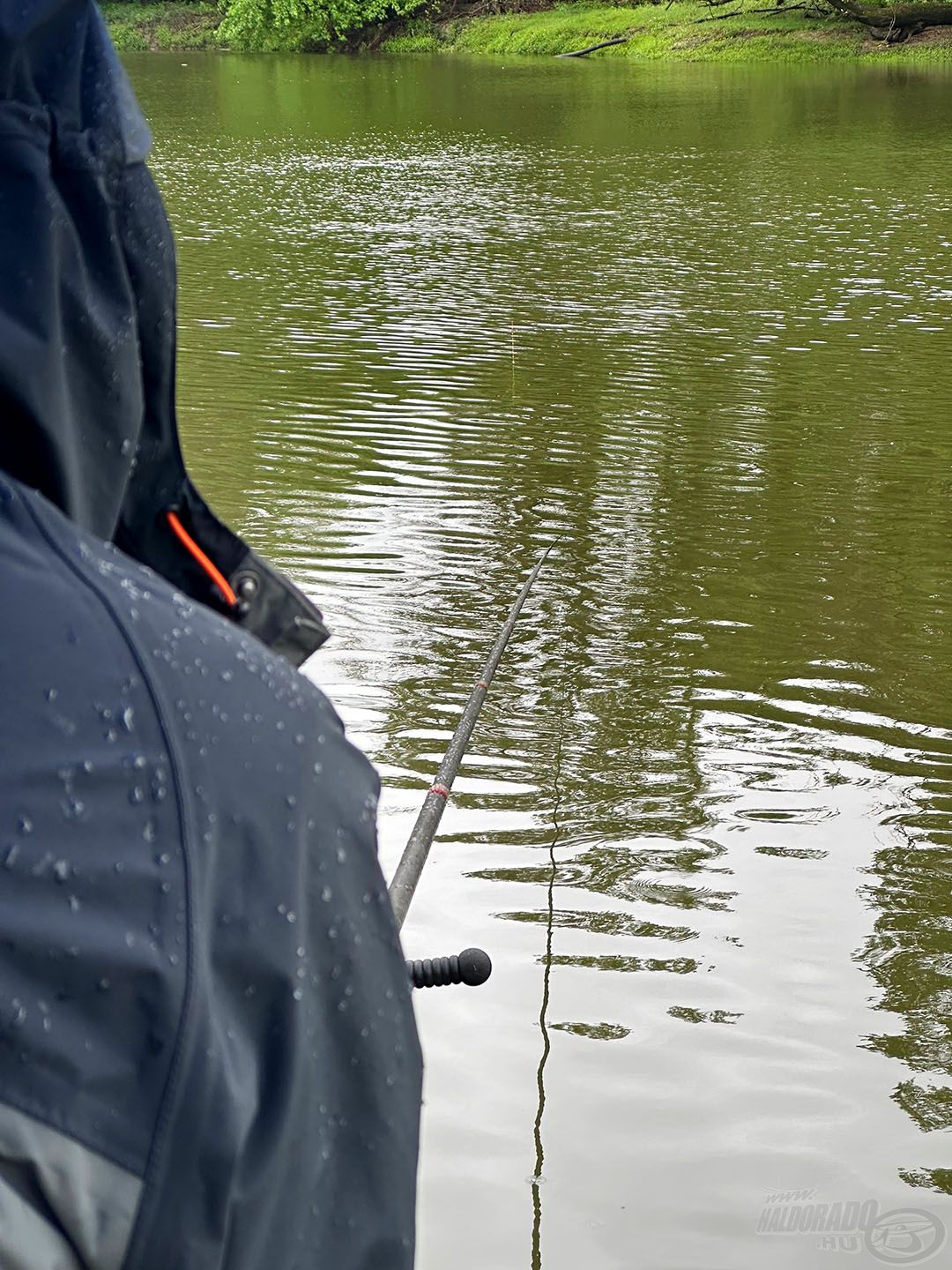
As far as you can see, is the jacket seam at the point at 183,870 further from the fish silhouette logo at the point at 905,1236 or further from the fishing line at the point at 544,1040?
the fish silhouette logo at the point at 905,1236

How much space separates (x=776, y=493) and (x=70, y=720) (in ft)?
22.8

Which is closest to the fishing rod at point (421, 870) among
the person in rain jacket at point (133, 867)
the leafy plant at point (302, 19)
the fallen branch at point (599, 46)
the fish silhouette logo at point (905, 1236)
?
the person in rain jacket at point (133, 867)

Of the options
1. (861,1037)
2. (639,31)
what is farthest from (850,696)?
(639,31)

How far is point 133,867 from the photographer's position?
700 millimetres

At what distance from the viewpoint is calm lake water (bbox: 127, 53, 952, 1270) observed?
10.2 feet

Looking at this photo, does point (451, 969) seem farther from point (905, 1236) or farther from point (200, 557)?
point (905, 1236)

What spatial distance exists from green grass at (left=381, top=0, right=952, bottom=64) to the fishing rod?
4015 cm

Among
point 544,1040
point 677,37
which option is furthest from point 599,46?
point 544,1040

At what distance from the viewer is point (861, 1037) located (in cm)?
346

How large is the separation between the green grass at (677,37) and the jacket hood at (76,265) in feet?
137

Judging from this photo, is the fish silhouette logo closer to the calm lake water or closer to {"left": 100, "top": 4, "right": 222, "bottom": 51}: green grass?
the calm lake water

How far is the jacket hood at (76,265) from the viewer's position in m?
0.80

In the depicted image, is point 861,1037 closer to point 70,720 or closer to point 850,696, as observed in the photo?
point 850,696

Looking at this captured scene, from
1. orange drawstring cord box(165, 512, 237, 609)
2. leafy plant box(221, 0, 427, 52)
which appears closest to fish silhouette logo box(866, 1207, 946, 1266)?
orange drawstring cord box(165, 512, 237, 609)
